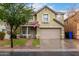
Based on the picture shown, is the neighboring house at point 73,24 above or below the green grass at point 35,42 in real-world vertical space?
above

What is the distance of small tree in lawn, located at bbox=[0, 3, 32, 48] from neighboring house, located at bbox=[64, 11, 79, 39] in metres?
0.51

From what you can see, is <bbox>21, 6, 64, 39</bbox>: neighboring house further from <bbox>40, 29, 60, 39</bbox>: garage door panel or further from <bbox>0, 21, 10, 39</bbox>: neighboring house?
<bbox>0, 21, 10, 39</bbox>: neighboring house

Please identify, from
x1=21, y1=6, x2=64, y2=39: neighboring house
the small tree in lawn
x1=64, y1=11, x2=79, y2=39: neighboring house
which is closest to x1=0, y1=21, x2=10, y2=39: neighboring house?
the small tree in lawn

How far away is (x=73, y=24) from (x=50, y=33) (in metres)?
0.33

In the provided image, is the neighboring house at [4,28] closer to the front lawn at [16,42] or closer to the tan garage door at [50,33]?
the front lawn at [16,42]

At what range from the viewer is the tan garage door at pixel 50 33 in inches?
152

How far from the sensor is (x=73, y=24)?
12.7 feet

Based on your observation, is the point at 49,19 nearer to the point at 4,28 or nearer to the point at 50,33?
the point at 50,33

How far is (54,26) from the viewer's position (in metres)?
3.85

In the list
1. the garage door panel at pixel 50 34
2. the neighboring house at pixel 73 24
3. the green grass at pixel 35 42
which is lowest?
the green grass at pixel 35 42

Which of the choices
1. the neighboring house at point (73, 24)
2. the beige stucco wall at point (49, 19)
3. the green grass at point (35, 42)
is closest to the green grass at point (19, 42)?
the green grass at point (35, 42)

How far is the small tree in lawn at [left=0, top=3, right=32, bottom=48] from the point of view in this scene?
3812 millimetres

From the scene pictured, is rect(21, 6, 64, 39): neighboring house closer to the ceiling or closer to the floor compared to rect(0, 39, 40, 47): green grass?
closer to the ceiling

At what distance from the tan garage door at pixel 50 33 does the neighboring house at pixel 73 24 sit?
0.45 feet
